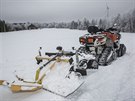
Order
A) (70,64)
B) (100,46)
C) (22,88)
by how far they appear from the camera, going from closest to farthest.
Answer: (22,88) → (70,64) → (100,46)

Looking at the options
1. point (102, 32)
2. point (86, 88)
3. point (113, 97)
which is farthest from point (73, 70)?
point (102, 32)

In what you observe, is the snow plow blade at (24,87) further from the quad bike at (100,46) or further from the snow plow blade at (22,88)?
the quad bike at (100,46)

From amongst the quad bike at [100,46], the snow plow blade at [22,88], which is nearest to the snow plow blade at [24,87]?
the snow plow blade at [22,88]

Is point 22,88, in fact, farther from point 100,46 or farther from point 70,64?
point 100,46

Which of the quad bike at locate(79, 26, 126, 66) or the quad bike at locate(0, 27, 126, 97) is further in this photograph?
the quad bike at locate(79, 26, 126, 66)

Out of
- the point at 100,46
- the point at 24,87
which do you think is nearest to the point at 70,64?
the point at 24,87

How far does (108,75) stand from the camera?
635cm

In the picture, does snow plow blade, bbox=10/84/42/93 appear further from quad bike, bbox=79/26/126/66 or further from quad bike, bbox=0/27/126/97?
quad bike, bbox=79/26/126/66

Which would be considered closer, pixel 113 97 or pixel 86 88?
pixel 113 97

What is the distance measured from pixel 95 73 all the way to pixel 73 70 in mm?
1332

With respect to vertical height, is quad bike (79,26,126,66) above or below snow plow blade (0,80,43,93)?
above

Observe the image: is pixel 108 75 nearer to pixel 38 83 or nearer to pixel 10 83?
pixel 38 83

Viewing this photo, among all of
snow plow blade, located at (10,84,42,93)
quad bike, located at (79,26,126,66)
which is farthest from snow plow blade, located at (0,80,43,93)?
quad bike, located at (79,26,126,66)

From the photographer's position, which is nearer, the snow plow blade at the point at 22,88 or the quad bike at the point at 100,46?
the snow plow blade at the point at 22,88
